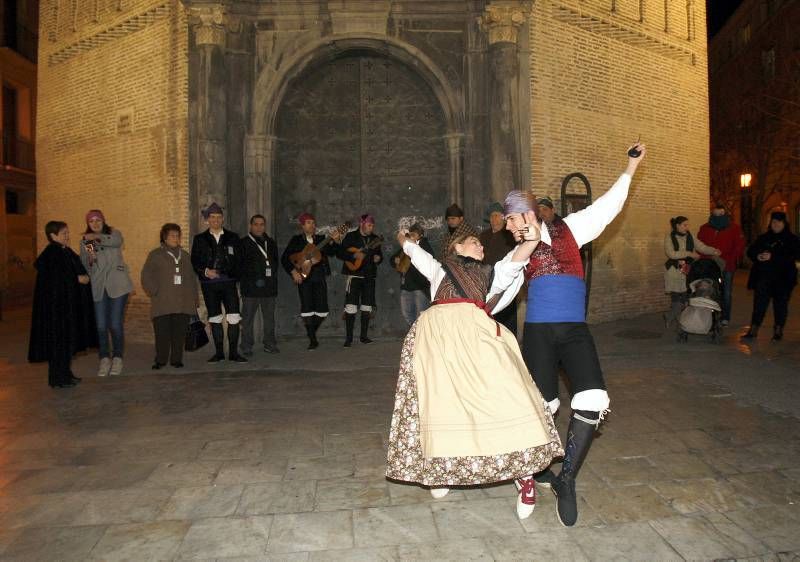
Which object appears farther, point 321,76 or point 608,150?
point 608,150

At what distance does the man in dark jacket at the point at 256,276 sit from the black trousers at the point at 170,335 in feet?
3.19

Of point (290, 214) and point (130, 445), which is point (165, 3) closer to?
point (290, 214)

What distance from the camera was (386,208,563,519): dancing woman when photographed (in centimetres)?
373

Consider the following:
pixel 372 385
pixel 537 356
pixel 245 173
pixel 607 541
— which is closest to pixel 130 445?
pixel 372 385

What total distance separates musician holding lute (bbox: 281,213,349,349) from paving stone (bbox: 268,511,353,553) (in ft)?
19.9

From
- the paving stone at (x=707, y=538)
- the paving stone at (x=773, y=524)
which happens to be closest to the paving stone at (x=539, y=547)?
the paving stone at (x=707, y=538)

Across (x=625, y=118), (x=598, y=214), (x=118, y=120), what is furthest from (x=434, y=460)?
(x=625, y=118)

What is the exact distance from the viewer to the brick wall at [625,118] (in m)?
11.5

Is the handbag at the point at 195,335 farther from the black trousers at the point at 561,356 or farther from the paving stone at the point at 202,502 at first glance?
the black trousers at the point at 561,356

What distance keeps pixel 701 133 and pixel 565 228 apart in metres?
12.0

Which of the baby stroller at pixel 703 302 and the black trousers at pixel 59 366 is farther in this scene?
the baby stroller at pixel 703 302

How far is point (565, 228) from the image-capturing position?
415 centimetres

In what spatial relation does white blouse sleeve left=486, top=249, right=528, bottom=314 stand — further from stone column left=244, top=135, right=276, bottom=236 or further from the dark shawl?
stone column left=244, top=135, right=276, bottom=236

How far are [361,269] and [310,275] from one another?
0.75m
